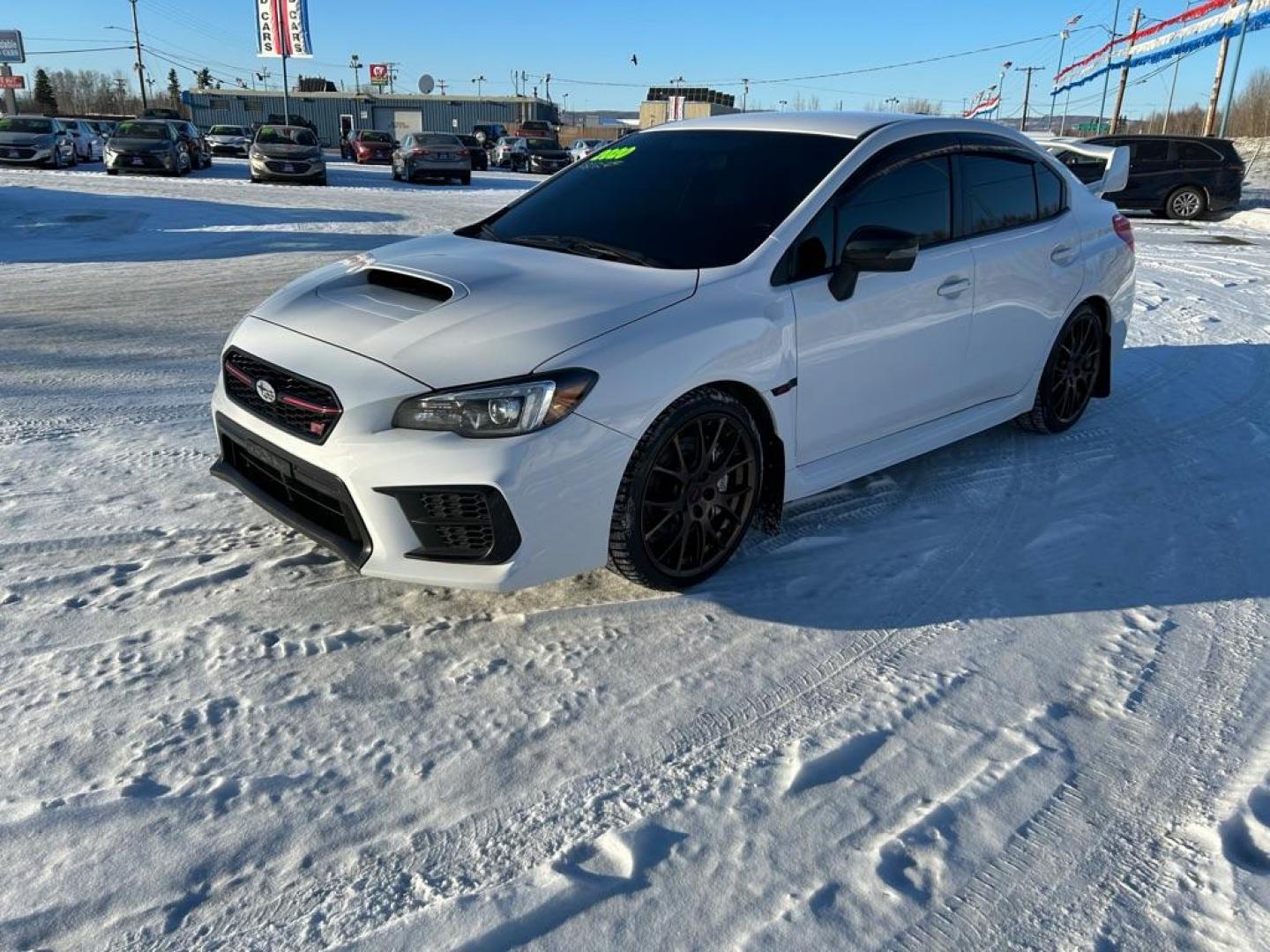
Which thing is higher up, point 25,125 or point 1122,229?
point 25,125

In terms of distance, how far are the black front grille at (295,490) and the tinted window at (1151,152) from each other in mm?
Result: 19729

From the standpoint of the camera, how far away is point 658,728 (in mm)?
2850

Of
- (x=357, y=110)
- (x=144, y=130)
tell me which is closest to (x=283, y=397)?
(x=144, y=130)

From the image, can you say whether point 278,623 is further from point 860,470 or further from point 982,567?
point 982,567

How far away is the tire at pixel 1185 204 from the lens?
747 inches

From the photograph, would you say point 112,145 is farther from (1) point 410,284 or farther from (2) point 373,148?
(1) point 410,284

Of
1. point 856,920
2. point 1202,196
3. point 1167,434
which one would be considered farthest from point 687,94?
point 856,920

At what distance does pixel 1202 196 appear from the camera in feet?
62.1

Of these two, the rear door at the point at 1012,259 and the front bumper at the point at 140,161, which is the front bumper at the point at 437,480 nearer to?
the rear door at the point at 1012,259

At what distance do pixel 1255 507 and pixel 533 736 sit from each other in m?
3.71

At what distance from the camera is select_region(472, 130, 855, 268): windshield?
12.6 feet

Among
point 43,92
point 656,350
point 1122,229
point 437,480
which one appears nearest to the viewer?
point 437,480

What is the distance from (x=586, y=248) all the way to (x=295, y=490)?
60.6 inches

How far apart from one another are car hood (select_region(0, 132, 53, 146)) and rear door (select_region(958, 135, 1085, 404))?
88.7 ft
